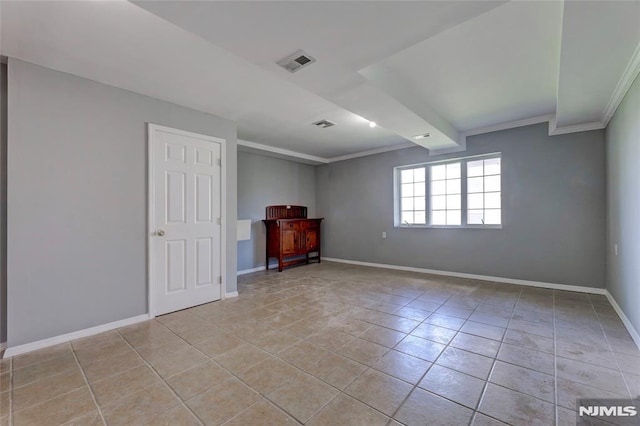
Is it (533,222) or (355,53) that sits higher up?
(355,53)

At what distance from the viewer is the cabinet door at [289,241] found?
569 centimetres

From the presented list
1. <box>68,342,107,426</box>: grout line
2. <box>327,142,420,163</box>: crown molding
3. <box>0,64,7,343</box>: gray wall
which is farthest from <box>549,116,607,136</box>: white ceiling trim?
<box>0,64,7,343</box>: gray wall

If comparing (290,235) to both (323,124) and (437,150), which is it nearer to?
(323,124)

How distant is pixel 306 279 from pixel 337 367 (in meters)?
2.84

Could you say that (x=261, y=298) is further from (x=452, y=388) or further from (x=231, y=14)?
(x=231, y=14)

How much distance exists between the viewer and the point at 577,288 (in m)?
3.87

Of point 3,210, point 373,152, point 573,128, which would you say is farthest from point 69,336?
point 573,128

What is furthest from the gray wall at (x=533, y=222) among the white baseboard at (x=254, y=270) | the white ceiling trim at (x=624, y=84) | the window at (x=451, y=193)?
the white baseboard at (x=254, y=270)

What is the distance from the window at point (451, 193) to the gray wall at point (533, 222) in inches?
6.2

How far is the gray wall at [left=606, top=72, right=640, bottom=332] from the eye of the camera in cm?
239

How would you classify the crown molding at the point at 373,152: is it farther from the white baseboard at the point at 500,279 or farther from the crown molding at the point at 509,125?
the white baseboard at the point at 500,279

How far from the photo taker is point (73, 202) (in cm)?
260

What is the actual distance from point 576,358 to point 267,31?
3.34 meters

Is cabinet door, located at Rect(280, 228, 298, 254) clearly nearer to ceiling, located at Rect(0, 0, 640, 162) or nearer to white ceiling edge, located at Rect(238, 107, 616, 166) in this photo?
white ceiling edge, located at Rect(238, 107, 616, 166)
